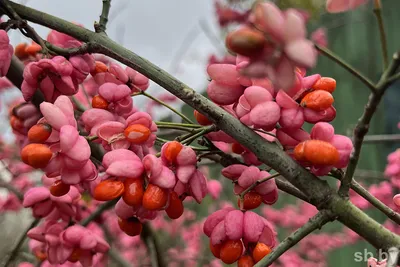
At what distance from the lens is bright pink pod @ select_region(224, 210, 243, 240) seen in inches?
25.5

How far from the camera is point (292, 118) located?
0.60 m

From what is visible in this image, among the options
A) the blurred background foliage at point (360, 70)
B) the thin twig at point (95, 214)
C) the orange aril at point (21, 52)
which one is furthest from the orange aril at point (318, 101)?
the blurred background foliage at point (360, 70)

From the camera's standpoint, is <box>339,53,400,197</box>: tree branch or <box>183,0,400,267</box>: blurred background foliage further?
<box>183,0,400,267</box>: blurred background foliage

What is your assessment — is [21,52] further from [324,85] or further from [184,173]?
[324,85]

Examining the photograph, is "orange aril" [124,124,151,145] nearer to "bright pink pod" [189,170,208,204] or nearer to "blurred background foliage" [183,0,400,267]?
"bright pink pod" [189,170,208,204]

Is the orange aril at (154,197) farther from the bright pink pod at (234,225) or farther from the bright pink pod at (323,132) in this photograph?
the bright pink pod at (323,132)

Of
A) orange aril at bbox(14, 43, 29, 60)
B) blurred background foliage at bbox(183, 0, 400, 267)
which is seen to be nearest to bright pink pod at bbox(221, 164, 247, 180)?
orange aril at bbox(14, 43, 29, 60)

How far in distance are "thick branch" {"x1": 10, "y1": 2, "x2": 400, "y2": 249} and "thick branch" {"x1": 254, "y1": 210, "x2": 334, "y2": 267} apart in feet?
0.04

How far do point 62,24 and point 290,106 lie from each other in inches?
13.8

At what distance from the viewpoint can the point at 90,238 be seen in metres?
0.91

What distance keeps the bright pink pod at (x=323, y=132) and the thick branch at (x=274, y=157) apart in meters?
0.05

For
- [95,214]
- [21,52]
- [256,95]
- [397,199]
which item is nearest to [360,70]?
[95,214]

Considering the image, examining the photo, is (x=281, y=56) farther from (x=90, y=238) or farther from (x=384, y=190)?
(x=384, y=190)

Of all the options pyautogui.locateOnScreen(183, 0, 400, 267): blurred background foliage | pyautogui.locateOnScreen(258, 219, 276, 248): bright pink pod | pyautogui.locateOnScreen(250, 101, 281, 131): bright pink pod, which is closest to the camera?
pyautogui.locateOnScreen(250, 101, 281, 131): bright pink pod
